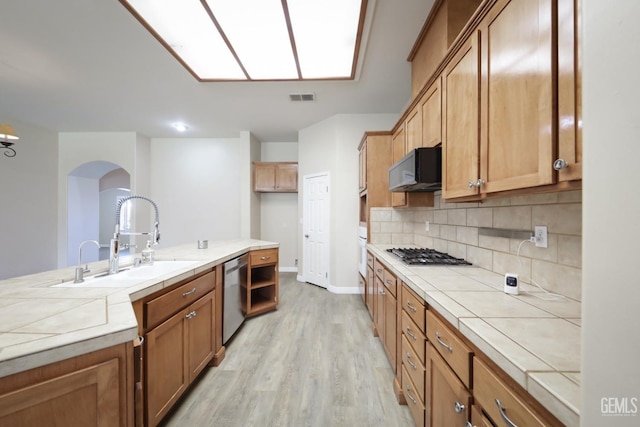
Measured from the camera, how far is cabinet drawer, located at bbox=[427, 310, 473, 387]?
0.82 metres

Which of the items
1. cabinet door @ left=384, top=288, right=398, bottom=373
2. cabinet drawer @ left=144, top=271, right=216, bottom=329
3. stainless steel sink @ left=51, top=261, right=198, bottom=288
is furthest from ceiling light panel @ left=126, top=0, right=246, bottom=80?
cabinet door @ left=384, top=288, right=398, bottom=373

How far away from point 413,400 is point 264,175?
13.8ft

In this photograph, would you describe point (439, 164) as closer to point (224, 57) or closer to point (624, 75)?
point (624, 75)

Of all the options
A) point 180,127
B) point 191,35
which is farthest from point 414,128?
point 180,127

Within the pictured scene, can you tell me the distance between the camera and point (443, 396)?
0.99 m

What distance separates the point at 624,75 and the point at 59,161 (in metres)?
7.13

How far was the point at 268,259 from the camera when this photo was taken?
2955 mm

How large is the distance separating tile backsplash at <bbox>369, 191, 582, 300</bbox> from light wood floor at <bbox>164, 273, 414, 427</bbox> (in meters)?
1.14

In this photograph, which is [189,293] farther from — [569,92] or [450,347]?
[569,92]

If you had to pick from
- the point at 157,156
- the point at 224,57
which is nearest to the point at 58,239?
the point at 157,156

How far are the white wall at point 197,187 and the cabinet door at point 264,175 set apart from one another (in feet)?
1.78

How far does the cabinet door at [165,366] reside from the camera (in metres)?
1.25

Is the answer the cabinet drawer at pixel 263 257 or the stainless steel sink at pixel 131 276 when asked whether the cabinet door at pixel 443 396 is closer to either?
the stainless steel sink at pixel 131 276

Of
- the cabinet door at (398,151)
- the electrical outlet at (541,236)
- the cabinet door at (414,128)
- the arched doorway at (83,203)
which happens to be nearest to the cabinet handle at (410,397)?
the electrical outlet at (541,236)
